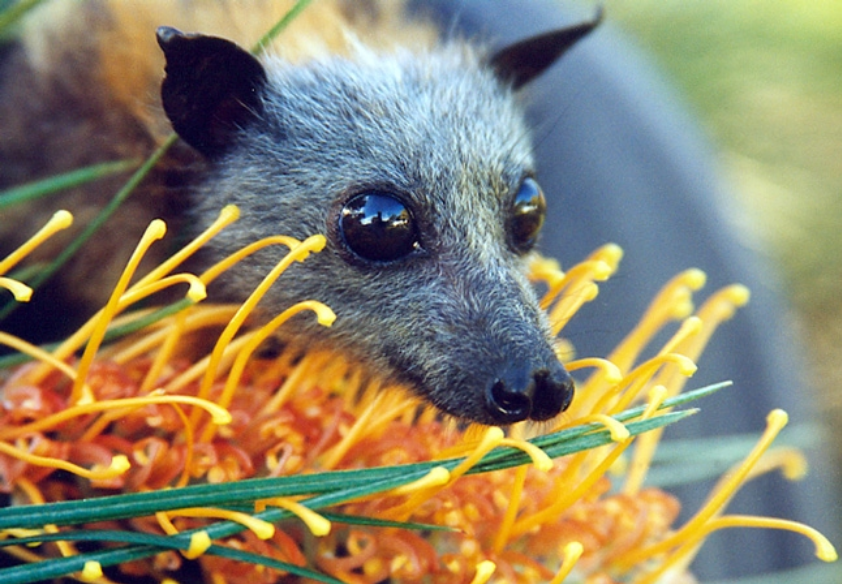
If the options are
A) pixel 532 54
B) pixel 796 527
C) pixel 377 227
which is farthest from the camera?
pixel 532 54

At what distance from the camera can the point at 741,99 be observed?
3.09m

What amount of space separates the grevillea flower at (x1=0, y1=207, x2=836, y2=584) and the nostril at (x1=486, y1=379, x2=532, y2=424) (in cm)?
4

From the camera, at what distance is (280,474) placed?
33.1 inches

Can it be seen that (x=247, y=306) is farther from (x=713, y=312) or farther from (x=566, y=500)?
(x=713, y=312)

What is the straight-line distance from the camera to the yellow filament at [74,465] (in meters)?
0.76

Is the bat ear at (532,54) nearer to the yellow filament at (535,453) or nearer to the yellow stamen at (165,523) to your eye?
the yellow filament at (535,453)

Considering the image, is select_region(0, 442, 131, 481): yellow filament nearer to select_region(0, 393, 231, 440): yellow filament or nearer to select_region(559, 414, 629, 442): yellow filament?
select_region(0, 393, 231, 440): yellow filament

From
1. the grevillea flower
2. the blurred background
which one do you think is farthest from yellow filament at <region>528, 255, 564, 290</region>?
the blurred background

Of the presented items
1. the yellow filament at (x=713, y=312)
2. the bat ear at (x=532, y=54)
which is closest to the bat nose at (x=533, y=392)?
the yellow filament at (x=713, y=312)

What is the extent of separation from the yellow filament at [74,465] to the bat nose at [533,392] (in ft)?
1.08

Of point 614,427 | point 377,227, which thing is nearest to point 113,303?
point 377,227

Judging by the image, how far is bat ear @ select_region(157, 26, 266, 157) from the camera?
0.91 meters

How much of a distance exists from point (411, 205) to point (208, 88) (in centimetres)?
24

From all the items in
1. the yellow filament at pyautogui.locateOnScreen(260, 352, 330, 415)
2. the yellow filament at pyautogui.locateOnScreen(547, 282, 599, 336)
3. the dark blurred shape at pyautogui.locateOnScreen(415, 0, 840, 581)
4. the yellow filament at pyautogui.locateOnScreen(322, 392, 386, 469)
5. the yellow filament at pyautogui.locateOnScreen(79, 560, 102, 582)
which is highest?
the yellow filament at pyautogui.locateOnScreen(79, 560, 102, 582)
